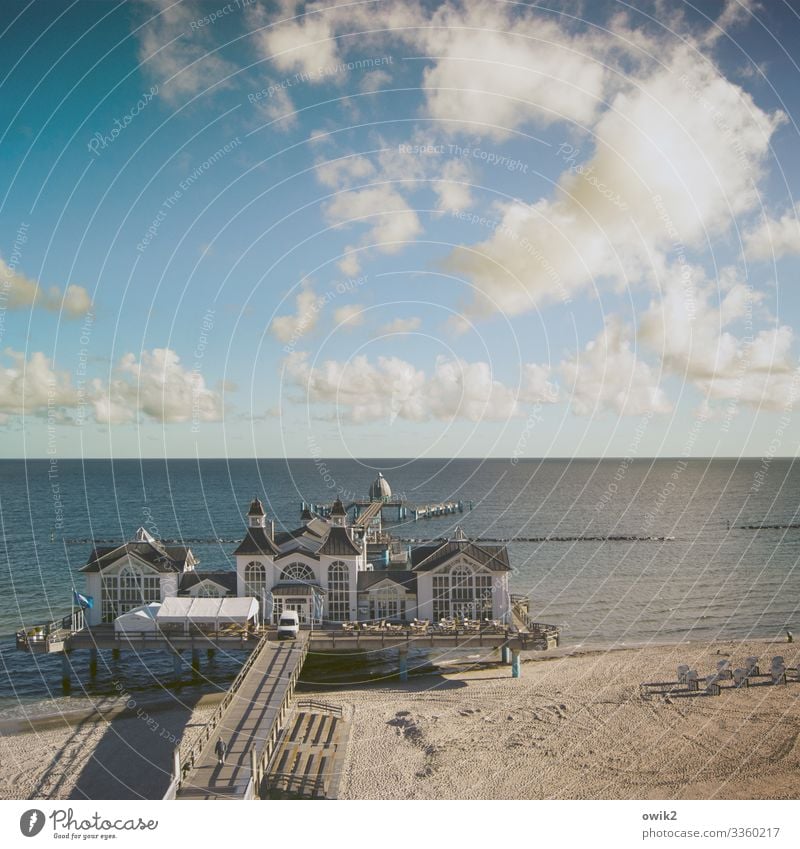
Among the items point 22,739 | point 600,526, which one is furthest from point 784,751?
point 600,526

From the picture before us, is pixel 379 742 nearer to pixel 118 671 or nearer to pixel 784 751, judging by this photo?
pixel 784 751

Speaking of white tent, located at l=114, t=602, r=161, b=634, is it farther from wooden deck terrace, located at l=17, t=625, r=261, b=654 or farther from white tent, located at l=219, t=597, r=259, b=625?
white tent, located at l=219, t=597, r=259, b=625

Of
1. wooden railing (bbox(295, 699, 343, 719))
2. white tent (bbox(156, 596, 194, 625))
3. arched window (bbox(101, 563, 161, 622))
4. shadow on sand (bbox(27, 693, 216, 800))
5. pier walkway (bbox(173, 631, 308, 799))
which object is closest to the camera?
pier walkway (bbox(173, 631, 308, 799))

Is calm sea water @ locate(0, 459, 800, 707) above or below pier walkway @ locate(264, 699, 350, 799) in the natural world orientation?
above

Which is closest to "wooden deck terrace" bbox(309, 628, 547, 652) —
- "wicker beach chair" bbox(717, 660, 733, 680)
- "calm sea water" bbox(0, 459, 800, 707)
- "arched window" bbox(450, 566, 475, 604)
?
"arched window" bbox(450, 566, 475, 604)

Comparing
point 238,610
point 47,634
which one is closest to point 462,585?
point 238,610

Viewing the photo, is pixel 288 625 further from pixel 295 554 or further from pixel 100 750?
pixel 100 750
